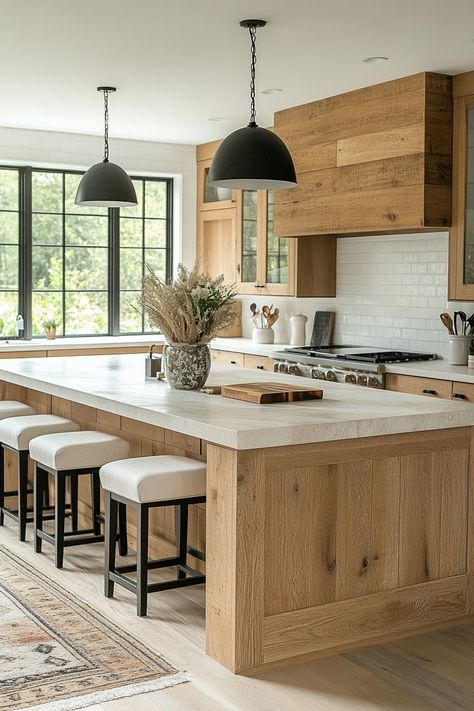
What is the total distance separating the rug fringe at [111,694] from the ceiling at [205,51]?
2.96 m

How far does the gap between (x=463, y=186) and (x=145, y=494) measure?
3088mm

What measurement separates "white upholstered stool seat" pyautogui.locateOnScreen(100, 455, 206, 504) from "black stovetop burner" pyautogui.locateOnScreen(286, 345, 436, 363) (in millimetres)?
2451

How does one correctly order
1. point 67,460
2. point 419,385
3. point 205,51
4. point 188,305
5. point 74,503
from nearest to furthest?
point 188,305 → point 67,460 → point 74,503 → point 205,51 → point 419,385

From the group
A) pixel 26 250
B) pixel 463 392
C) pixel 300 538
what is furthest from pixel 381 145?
pixel 26 250

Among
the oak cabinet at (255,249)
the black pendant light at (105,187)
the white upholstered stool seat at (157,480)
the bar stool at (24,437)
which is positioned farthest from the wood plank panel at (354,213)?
the white upholstered stool seat at (157,480)

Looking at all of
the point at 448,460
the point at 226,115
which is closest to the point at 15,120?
the point at 226,115

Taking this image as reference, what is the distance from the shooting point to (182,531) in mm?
4191

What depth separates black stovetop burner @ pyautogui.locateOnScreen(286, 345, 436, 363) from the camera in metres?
6.18

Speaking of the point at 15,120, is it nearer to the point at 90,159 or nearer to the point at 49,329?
the point at 90,159

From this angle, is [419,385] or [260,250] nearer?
[419,385]

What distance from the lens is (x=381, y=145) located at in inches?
239

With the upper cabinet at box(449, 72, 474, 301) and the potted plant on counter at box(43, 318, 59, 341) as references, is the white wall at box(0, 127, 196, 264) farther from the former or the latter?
the upper cabinet at box(449, 72, 474, 301)

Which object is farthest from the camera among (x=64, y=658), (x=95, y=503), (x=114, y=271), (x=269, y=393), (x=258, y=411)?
(x=114, y=271)

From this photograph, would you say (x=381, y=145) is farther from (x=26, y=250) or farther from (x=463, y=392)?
(x=26, y=250)
